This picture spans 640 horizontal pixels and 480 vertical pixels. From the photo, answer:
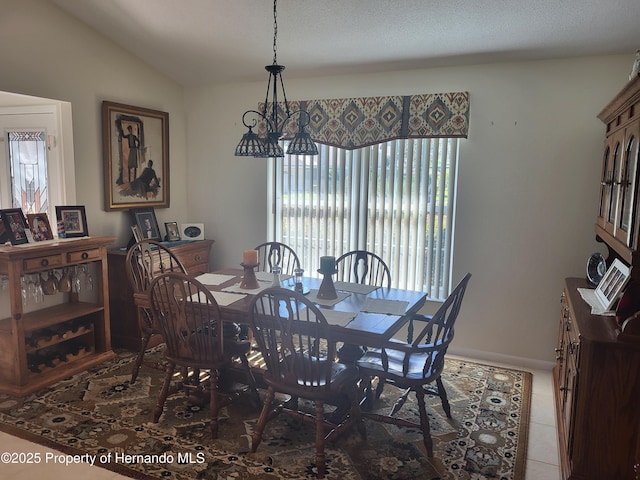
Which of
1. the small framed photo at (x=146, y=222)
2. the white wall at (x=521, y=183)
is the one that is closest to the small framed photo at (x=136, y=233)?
the small framed photo at (x=146, y=222)

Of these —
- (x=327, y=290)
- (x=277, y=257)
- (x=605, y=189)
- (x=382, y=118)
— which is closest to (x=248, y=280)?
(x=327, y=290)

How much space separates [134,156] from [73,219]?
91 cm

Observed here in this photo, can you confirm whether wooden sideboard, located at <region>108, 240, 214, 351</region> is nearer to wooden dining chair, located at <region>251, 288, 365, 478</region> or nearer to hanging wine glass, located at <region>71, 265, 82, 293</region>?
hanging wine glass, located at <region>71, 265, 82, 293</region>

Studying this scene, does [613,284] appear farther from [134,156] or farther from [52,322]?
[134,156]

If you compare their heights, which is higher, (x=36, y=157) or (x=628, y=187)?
(x=36, y=157)

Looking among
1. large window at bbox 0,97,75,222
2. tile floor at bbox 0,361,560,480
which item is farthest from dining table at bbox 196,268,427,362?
large window at bbox 0,97,75,222

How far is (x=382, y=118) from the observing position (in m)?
3.96

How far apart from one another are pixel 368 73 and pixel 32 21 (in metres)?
2.57

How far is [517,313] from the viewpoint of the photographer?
379 centimetres

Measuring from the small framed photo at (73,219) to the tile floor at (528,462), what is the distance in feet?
4.94

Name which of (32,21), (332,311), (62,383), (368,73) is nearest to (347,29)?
(368,73)

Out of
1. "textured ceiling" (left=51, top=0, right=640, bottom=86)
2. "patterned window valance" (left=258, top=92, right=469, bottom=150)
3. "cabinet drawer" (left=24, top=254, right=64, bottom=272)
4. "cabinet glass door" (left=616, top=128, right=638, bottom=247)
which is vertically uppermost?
"textured ceiling" (left=51, top=0, right=640, bottom=86)

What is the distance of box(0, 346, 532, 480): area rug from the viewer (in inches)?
94.7

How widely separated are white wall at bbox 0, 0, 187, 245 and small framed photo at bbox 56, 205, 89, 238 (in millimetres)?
220
